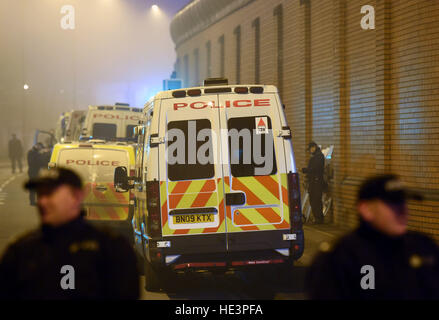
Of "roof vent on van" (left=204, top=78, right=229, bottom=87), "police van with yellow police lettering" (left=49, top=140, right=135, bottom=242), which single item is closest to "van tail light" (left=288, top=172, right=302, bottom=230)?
"roof vent on van" (left=204, top=78, right=229, bottom=87)

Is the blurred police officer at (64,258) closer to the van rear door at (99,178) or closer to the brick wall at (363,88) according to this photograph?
the brick wall at (363,88)

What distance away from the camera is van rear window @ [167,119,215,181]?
29.0 ft

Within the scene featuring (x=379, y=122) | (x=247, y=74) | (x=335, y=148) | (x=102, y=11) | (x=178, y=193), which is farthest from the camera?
(x=102, y=11)

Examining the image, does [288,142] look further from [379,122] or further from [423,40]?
[379,122]

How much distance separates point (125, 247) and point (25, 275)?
0.49 m

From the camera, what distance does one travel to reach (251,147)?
8.95 metres

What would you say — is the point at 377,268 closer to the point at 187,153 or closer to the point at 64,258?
the point at 64,258

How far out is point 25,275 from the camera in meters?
3.71

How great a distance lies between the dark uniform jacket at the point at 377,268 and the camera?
3650 mm

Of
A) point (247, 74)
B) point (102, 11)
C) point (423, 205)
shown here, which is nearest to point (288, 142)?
point (423, 205)

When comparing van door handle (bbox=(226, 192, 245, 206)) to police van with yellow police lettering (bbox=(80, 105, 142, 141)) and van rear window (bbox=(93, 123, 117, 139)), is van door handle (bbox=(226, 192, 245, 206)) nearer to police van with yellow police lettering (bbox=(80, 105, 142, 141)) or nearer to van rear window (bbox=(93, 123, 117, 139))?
police van with yellow police lettering (bbox=(80, 105, 142, 141))

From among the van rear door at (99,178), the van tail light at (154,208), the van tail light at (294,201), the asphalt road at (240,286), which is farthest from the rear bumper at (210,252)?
the van rear door at (99,178)

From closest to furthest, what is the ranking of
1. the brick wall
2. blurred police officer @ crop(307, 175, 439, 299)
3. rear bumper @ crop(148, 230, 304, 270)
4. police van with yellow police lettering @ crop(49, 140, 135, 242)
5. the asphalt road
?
blurred police officer @ crop(307, 175, 439, 299) < rear bumper @ crop(148, 230, 304, 270) < the asphalt road < the brick wall < police van with yellow police lettering @ crop(49, 140, 135, 242)

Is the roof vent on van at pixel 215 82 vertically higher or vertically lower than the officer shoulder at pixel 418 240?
higher
